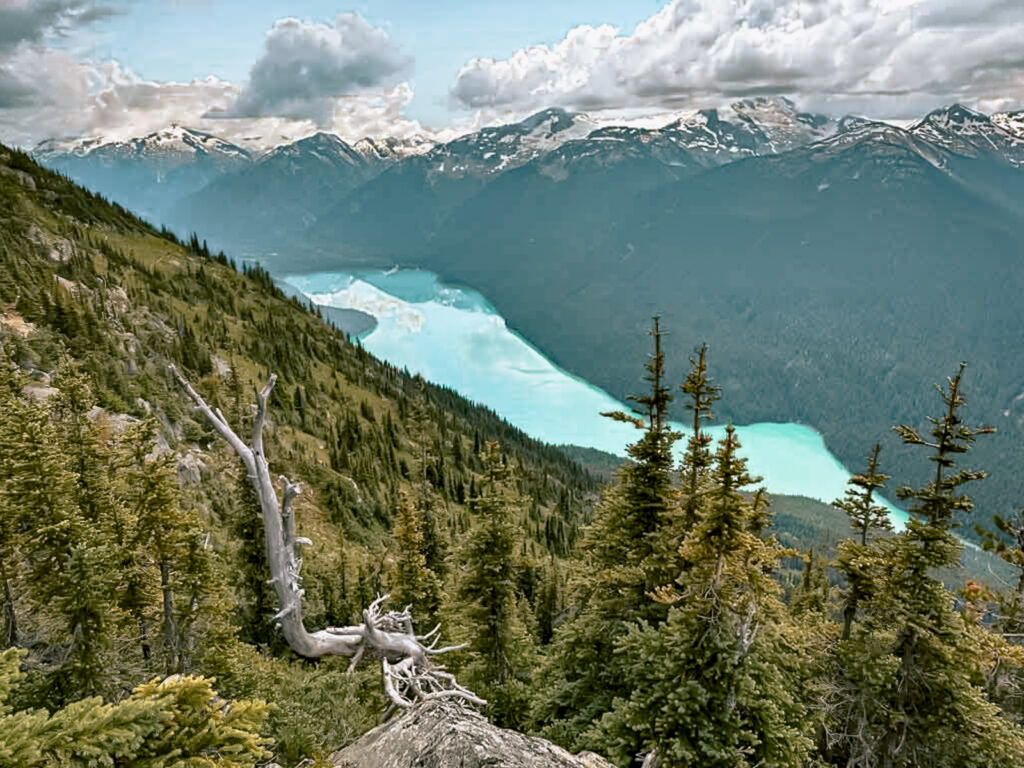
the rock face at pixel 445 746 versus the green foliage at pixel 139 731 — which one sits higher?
the green foliage at pixel 139 731

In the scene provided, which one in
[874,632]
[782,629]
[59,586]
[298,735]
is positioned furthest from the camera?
[874,632]

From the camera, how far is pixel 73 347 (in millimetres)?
44375

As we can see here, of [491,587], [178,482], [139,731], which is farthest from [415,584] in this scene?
[139,731]

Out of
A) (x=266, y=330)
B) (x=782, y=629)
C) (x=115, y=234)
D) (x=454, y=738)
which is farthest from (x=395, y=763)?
(x=115, y=234)

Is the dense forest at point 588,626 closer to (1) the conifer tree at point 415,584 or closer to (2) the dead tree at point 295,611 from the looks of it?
(1) the conifer tree at point 415,584

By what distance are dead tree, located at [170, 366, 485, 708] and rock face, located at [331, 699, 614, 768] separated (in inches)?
13.2

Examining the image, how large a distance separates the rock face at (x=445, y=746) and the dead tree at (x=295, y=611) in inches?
13.2

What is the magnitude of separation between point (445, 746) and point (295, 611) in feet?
9.86

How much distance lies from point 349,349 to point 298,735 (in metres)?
134

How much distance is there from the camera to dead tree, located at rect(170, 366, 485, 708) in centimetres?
862

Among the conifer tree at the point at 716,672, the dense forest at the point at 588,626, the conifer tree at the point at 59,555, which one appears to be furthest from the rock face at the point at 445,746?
the conifer tree at the point at 59,555

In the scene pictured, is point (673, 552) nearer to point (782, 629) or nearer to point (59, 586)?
point (782, 629)

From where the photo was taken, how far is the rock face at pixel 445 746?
762 cm

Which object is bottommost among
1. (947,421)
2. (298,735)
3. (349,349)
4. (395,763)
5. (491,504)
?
(349,349)
